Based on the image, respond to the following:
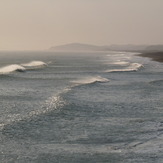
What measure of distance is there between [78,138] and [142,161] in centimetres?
431

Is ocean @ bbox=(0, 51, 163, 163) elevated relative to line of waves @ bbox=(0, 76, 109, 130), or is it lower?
lower

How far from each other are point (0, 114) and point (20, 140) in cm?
621

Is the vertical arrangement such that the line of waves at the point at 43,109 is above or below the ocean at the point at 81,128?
above

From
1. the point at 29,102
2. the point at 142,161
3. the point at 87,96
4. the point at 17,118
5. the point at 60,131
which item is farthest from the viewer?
the point at 87,96

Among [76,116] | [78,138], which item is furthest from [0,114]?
[78,138]

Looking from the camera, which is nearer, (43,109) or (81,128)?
(81,128)

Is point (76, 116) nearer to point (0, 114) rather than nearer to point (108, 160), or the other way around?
point (0, 114)

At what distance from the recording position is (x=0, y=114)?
909 inches

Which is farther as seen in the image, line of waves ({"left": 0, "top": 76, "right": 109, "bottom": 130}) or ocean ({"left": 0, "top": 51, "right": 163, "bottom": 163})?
line of waves ({"left": 0, "top": 76, "right": 109, "bottom": 130})

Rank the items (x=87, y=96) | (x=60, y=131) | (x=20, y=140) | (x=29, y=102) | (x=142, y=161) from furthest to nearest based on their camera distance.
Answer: (x=87, y=96)
(x=29, y=102)
(x=60, y=131)
(x=20, y=140)
(x=142, y=161)

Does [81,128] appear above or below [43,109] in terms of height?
below

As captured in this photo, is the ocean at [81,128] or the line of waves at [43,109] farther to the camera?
the line of waves at [43,109]

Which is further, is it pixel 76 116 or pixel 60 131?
pixel 76 116

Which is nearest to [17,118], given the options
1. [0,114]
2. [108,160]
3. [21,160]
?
[0,114]
